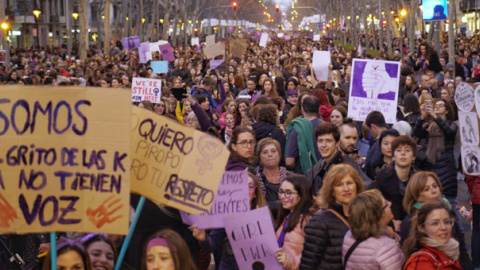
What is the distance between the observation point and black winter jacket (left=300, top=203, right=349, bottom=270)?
19.2 ft

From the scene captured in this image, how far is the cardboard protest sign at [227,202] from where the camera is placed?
643 cm

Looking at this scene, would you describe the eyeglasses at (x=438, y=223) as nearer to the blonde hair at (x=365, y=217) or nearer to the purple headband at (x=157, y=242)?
the blonde hair at (x=365, y=217)

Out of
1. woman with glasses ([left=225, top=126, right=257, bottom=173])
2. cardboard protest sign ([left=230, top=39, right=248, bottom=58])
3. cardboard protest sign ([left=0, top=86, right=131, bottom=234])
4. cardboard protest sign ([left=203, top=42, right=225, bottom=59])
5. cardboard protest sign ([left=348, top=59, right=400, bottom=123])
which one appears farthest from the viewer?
cardboard protest sign ([left=230, top=39, right=248, bottom=58])

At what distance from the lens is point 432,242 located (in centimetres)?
557

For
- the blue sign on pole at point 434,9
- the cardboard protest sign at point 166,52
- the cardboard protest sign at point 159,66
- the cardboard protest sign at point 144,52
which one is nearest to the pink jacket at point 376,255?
the cardboard protest sign at point 159,66

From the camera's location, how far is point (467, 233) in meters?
11.2

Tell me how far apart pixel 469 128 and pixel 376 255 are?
7.92 ft

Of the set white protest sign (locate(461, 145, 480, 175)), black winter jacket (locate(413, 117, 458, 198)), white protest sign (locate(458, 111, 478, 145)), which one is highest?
white protest sign (locate(458, 111, 478, 145))

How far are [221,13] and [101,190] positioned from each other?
137 metres

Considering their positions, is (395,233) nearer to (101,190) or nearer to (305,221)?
(305,221)

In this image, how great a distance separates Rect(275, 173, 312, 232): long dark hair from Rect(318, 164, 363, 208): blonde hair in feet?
0.52

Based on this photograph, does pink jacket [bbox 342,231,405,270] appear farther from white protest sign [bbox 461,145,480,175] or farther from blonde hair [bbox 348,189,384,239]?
white protest sign [bbox 461,145,480,175]

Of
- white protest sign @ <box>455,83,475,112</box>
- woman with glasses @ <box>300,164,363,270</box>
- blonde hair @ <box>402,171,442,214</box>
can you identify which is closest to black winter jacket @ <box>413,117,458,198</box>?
white protest sign @ <box>455,83,475,112</box>

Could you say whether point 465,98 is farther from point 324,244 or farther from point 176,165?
point 176,165
